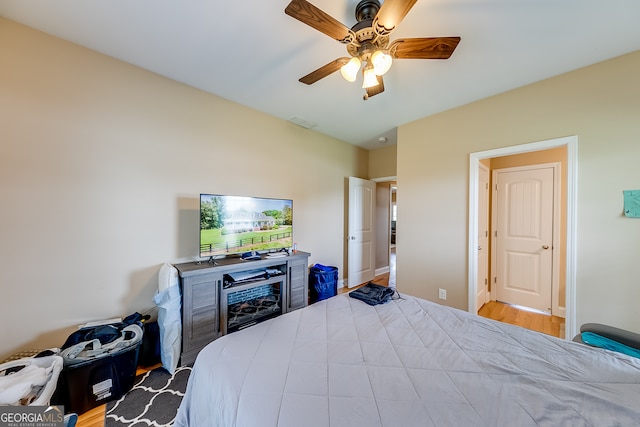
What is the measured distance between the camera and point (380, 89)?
1.80 m

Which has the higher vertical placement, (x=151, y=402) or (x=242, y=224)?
(x=242, y=224)

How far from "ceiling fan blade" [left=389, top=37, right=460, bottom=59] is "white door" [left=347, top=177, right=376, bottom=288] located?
8.21ft

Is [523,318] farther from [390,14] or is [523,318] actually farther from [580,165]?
[390,14]

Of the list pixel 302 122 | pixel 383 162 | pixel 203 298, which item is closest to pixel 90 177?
pixel 203 298

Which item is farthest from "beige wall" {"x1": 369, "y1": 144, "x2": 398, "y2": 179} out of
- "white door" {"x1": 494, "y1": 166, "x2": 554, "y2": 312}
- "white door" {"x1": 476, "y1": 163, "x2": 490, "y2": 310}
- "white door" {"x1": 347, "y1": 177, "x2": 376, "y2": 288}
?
"white door" {"x1": 494, "y1": 166, "x2": 554, "y2": 312}

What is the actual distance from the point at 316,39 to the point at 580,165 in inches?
100

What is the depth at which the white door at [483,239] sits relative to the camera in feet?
9.76

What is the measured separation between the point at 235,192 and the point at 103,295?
4.96 ft

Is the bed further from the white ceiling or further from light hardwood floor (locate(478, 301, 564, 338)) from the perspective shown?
the white ceiling

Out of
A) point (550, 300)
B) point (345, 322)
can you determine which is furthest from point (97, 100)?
point (550, 300)

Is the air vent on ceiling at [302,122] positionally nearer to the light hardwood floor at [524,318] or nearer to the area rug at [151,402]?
the area rug at [151,402]

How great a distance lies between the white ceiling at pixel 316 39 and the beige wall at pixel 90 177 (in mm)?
253
